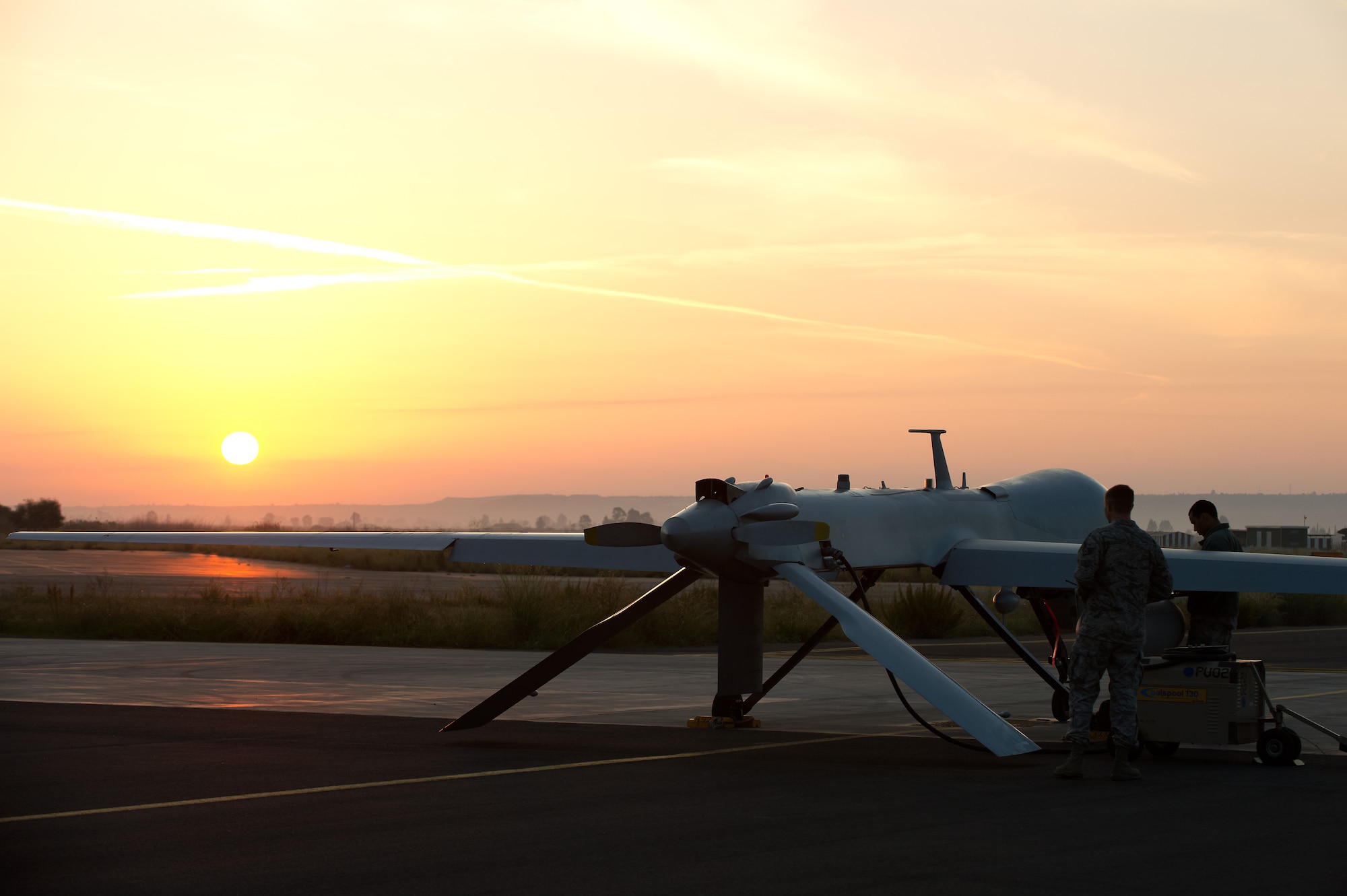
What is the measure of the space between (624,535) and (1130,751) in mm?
4644

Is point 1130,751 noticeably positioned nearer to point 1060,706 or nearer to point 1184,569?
point 1184,569

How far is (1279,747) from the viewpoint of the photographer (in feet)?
38.2

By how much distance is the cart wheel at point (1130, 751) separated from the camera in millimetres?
10823

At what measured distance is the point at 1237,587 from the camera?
12016 mm

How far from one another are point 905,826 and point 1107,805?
1.77 m

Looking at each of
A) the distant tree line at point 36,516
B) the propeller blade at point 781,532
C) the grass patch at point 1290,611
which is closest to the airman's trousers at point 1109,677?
the propeller blade at point 781,532

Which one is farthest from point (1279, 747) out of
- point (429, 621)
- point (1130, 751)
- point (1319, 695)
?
point (429, 621)

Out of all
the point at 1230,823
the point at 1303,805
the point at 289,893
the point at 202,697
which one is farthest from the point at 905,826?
the point at 202,697

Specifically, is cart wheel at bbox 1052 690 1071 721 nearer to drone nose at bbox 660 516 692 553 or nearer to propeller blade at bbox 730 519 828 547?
propeller blade at bbox 730 519 828 547

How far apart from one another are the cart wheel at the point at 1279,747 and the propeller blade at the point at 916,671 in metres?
2.18

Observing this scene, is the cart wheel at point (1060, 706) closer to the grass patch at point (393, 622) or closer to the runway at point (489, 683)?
the runway at point (489, 683)

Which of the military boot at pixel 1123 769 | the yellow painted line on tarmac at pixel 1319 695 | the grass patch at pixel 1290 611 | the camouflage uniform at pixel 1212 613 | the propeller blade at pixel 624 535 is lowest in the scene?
the grass patch at pixel 1290 611

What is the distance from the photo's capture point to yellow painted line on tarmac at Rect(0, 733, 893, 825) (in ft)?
30.3

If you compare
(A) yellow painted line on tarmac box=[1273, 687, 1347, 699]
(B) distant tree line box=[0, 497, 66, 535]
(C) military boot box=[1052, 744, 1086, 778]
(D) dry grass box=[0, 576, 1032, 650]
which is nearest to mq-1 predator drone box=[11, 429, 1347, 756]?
(C) military boot box=[1052, 744, 1086, 778]
